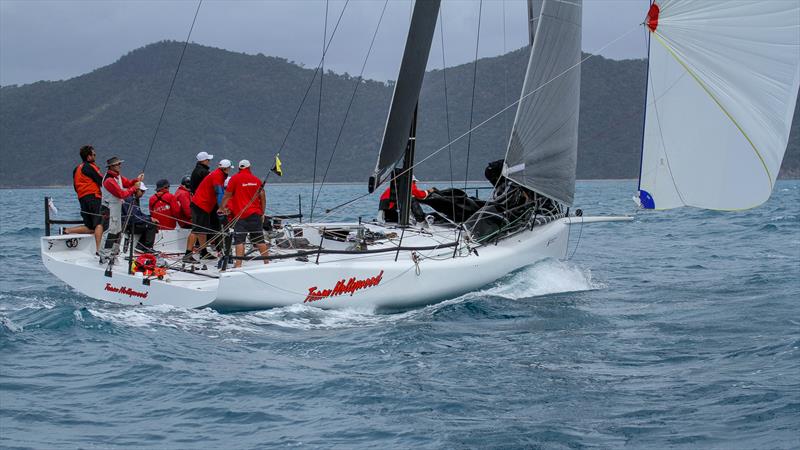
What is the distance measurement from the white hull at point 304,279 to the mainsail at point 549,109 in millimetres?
1070

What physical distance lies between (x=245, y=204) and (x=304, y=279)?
49.1 inches

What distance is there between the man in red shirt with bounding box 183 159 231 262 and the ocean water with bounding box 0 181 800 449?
51.6 inches

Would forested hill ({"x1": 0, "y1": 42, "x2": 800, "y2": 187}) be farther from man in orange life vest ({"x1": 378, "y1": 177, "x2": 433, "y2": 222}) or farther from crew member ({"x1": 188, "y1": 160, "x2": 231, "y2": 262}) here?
crew member ({"x1": 188, "y1": 160, "x2": 231, "y2": 262})

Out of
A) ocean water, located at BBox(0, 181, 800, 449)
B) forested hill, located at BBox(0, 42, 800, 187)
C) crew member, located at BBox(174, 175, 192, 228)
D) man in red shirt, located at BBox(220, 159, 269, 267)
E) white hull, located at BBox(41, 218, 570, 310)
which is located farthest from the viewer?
forested hill, located at BBox(0, 42, 800, 187)

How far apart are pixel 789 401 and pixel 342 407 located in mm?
3072

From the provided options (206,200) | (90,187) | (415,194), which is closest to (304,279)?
(206,200)

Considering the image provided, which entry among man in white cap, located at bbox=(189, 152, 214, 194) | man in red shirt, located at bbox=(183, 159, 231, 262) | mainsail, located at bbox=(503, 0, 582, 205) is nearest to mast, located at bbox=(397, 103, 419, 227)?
mainsail, located at bbox=(503, 0, 582, 205)

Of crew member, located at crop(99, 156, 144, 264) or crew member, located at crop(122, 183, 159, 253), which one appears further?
crew member, located at crop(122, 183, 159, 253)

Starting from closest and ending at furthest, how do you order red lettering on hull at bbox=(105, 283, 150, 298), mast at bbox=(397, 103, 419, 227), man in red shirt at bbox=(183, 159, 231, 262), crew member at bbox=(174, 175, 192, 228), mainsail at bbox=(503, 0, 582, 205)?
red lettering on hull at bbox=(105, 283, 150, 298), man in red shirt at bbox=(183, 159, 231, 262), crew member at bbox=(174, 175, 192, 228), mainsail at bbox=(503, 0, 582, 205), mast at bbox=(397, 103, 419, 227)

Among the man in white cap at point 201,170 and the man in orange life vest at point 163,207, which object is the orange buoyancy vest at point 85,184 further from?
the man in white cap at point 201,170

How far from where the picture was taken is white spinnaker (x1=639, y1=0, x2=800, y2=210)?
813cm

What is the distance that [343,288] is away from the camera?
1010cm

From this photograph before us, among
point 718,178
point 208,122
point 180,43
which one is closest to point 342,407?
point 718,178

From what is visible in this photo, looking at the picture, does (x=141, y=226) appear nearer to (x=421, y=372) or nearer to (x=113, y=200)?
(x=113, y=200)
